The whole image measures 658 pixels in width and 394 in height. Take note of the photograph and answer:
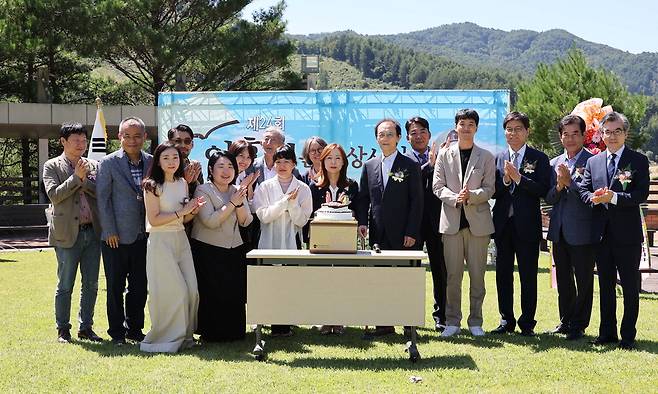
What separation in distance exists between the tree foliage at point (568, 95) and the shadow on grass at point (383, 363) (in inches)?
1122

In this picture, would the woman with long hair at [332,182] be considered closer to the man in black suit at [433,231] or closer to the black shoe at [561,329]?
the man in black suit at [433,231]

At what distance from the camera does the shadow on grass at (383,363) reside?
516cm

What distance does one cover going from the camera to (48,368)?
202 inches

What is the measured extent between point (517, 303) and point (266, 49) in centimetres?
1650

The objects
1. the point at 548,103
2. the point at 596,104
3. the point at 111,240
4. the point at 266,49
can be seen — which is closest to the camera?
the point at 111,240

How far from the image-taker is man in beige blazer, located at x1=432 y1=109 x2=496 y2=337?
6.17 metres

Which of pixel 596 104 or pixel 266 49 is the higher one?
pixel 266 49

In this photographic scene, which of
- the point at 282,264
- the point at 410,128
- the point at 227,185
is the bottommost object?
the point at 282,264

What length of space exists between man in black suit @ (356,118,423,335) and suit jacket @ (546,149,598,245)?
108 cm

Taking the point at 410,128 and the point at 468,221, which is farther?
the point at 410,128

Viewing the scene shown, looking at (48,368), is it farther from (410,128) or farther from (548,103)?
(548,103)

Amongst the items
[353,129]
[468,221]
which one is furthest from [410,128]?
[353,129]

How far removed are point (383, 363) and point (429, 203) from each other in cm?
179

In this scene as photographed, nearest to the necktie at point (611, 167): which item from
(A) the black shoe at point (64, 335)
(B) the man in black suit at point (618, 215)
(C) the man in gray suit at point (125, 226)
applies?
(B) the man in black suit at point (618, 215)
